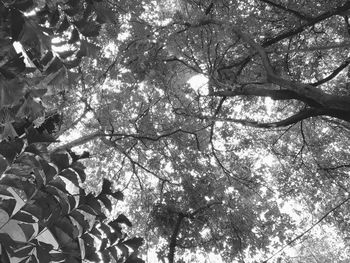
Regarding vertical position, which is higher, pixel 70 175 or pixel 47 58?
pixel 47 58

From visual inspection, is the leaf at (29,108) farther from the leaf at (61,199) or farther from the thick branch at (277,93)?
the thick branch at (277,93)

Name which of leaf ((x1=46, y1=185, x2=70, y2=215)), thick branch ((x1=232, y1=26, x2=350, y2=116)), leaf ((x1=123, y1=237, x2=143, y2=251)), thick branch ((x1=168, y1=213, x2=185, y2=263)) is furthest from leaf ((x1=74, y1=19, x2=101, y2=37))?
thick branch ((x1=168, y1=213, x2=185, y2=263))

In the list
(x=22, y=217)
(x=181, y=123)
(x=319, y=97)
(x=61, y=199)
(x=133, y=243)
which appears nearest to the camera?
(x=22, y=217)

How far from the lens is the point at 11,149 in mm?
890

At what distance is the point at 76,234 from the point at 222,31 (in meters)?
6.26

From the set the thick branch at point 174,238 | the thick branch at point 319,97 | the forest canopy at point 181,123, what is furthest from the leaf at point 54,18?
the thick branch at point 174,238

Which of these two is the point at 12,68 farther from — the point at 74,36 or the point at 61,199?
the point at 61,199

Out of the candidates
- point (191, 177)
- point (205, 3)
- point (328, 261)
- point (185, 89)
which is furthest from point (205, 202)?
point (328, 261)

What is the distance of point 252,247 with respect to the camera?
7488 millimetres

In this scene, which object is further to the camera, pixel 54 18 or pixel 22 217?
pixel 54 18

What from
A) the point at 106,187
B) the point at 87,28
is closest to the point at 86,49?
the point at 87,28

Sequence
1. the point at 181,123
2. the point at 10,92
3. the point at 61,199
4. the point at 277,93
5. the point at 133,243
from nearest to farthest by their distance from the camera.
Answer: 1. the point at 10,92
2. the point at 61,199
3. the point at 133,243
4. the point at 277,93
5. the point at 181,123

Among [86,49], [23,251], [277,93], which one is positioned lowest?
[23,251]

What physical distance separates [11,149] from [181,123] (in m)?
7.51
